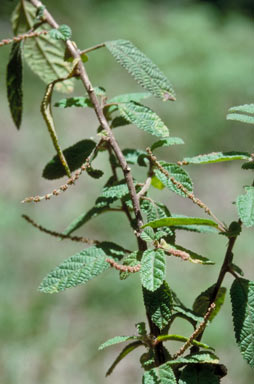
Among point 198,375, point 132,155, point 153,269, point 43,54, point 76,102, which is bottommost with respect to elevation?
point 198,375

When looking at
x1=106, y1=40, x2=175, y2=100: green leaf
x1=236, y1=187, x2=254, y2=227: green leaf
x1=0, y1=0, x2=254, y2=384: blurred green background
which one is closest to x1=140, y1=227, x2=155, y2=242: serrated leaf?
x1=236, y1=187, x2=254, y2=227: green leaf

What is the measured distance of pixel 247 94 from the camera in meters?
4.88

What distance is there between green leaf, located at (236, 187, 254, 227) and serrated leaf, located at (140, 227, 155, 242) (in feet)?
0.37

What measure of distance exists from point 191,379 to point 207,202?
345 centimetres

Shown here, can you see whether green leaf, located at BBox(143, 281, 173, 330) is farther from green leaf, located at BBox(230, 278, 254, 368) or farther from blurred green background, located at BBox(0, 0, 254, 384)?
blurred green background, located at BBox(0, 0, 254, 384)

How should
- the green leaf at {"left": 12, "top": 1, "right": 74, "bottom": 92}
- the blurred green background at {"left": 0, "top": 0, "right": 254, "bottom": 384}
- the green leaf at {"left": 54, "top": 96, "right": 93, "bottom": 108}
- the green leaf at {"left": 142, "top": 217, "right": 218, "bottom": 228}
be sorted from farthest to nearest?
the blurred green background at {"left": 0, "top": 0, "right": 254, "bottom": 384} < the green leaf at {"left": 12, "top": 1, "right": 74, "bottom": 92} < the green leaf at {"left": 54, "top": 96, "right": 93, "bottom": 108} < the green leaf at {"left": 142, "top": 217, "right": 218, "bottom": 228}

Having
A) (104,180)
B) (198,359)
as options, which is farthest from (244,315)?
(104,180)

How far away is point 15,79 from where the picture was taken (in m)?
0.83

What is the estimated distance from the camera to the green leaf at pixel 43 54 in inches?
36.0

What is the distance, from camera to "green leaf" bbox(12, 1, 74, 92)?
92 cm

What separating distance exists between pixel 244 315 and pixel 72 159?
0.34 m

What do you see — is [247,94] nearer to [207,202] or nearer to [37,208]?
[207,202]

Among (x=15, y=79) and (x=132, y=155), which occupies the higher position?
(x=15, y=79)

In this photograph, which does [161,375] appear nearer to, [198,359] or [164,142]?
[198,359]
